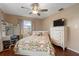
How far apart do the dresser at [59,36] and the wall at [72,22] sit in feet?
0.29

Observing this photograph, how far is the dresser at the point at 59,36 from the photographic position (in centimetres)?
167

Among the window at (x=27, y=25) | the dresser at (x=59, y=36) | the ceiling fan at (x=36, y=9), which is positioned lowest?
the dresser at (x=59, y=36)

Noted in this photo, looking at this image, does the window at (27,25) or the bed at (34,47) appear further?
the window at (27,25)

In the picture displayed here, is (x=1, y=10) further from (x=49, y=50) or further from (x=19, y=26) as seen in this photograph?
(x=49, y=50)


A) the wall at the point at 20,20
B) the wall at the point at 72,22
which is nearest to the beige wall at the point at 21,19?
the wall at the point at 20,20

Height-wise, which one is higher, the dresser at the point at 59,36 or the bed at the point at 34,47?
the dresser at the point at 59,36

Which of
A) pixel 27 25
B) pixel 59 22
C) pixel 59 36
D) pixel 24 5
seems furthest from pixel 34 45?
pixel 24 5

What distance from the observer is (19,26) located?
1668 millimetres

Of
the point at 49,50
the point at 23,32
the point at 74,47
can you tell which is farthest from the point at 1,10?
the point at 74,47

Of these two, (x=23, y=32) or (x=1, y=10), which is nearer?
(x=1, y=10)

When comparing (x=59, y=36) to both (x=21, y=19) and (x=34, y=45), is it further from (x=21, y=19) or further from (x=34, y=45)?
(x=21, y=19)

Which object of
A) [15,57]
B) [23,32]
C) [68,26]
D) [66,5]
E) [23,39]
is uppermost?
[66,5]

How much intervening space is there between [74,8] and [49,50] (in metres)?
0.85

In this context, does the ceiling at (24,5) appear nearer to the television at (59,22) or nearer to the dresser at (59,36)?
the television at (59,22)
